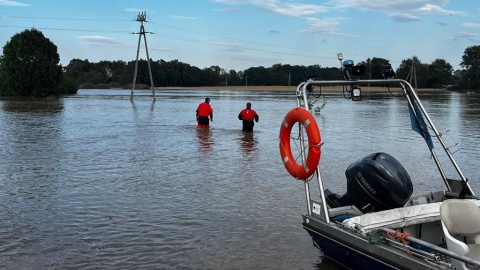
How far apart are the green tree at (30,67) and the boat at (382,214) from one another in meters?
72.5

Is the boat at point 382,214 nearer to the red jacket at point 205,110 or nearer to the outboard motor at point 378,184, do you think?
the outboard motor at point 378,184

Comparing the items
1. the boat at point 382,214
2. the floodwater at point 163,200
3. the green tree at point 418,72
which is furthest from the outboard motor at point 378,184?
the green tree at point 418,72

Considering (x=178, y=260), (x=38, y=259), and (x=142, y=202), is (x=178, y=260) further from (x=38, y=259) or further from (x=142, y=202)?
(x=142, y=202)

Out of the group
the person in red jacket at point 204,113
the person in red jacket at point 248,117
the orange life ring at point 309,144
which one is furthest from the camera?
the person in red jacket at point 204,113

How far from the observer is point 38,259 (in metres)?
5.91

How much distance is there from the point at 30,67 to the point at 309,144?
→ 7493cm

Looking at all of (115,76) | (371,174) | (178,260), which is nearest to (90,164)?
(178,260)

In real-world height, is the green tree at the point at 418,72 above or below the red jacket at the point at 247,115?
above

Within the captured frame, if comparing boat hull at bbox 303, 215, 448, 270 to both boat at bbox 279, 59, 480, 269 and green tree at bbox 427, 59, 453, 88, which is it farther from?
green tree at bbox 427, 59, 453, 88

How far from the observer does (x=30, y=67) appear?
73.1 metres

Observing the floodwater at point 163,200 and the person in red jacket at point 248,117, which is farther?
the person in red jacket at point 248,117

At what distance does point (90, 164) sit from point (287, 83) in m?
152

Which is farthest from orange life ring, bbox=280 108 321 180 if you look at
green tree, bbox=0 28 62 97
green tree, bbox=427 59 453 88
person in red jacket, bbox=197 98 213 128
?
green tree, bbox=427 59 453 88

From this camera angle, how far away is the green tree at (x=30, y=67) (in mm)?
72562
